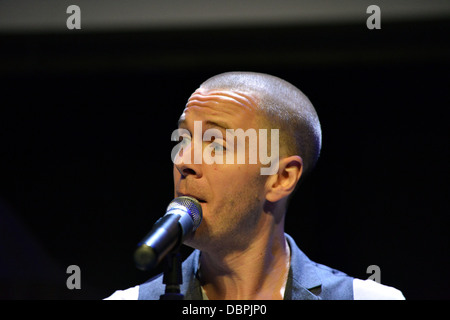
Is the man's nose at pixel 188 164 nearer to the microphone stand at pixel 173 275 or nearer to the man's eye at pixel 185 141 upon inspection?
the man's eye at pixel 185 141

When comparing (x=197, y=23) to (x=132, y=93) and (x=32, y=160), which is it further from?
(x=32, y=160)

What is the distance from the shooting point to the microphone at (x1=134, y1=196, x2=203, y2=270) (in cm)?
110

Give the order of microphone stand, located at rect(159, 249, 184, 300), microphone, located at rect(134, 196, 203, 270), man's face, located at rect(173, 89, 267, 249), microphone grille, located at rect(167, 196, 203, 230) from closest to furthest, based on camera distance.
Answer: microphone, located at rect(134, 196, 203, 270)
microphone stand, located at rect(159, 249, 184, 300)
microphone grille, located at rect(167, 196, 203, 230)
man's face, located at rect(173, 89, 267, 249)

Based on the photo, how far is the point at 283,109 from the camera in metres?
1.68

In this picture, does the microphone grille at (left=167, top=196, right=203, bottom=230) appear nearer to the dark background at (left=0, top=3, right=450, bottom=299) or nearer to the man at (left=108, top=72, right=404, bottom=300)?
the man at (left=108, top=72, right=404, bottom=300)

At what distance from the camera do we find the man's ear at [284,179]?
5.49 ft

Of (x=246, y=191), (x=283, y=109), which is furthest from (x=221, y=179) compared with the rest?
(x=283, y=109)

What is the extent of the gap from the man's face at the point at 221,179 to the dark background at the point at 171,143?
1.99 feet

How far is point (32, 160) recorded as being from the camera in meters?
2.28

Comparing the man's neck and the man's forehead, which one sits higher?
the man's forehead

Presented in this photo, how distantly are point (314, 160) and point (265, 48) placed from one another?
617 millimetres

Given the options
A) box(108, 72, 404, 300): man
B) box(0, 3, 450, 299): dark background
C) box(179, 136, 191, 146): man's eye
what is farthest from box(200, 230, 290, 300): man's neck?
box(0, 3, 450, 299): dark background

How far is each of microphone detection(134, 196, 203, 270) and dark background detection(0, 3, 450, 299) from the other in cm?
87
